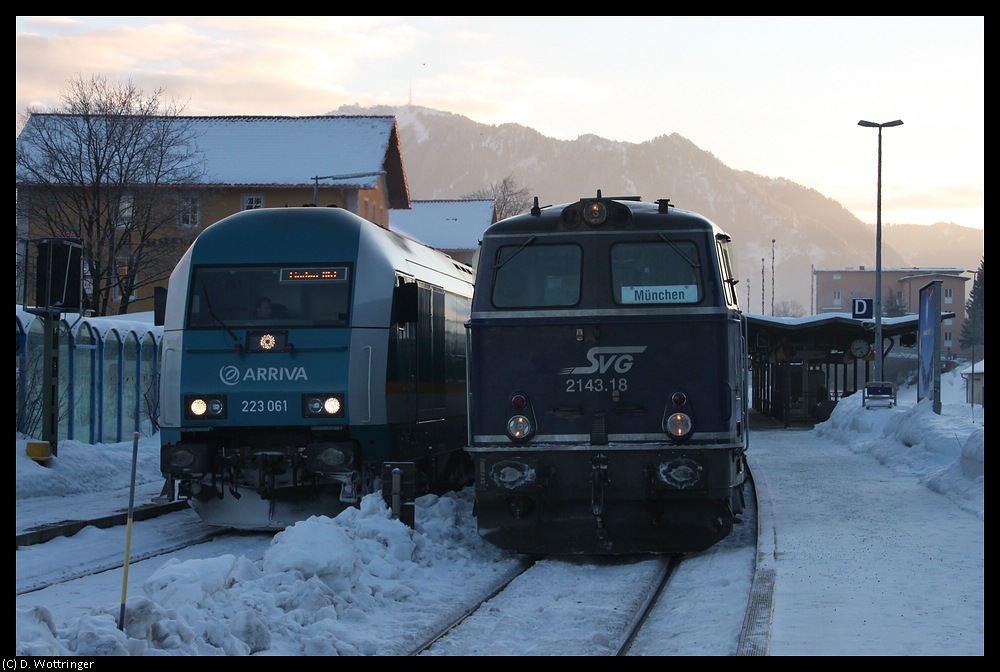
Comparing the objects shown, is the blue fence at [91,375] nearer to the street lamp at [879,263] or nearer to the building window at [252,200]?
the street lamp at [879,263]

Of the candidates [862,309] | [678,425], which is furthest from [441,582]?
[862,309]

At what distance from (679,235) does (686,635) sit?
4.25 m

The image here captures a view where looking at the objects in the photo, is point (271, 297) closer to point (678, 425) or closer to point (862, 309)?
point (678, 425)

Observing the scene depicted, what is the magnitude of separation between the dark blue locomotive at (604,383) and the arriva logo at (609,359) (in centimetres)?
1

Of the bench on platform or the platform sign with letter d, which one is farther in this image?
the platform sign with letter d

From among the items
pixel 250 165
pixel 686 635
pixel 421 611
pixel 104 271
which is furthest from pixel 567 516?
pixel 250 165

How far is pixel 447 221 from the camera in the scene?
66.1 metres

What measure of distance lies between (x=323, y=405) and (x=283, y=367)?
0.58m

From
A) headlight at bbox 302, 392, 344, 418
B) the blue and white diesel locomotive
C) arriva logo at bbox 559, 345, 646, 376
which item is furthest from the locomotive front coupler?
headlight at bbox 302, 392, 344, 418

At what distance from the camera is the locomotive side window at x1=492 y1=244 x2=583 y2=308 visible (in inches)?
432

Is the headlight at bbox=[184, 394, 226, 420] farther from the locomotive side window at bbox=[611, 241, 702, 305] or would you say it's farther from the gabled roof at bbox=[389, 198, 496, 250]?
the gabled roof at bbox=[389, 198, 496, 250]

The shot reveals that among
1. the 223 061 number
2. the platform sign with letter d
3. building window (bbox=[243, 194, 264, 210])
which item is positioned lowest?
the 223 061 number

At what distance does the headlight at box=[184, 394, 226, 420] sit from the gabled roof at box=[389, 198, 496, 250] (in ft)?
167

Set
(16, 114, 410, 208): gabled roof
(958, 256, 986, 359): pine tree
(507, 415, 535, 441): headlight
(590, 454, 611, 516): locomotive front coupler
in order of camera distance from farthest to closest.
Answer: (958, 256, 986, 359): pine tree, (16, 114, 410, 208): gabled roof, (507, 415, 535, 441): headlight, (590, 454, 611, 516): locomotive front coupler
